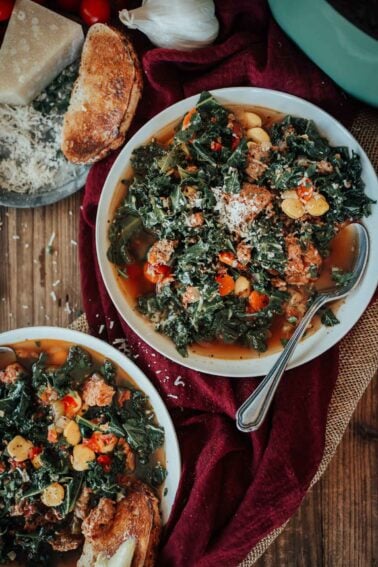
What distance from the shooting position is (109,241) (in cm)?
379

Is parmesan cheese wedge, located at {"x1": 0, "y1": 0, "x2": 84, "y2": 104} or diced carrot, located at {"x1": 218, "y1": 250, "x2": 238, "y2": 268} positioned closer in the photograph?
diced carrot, located at {"x1": 218, "y1": 250, "x2": 238, "y2": 268}

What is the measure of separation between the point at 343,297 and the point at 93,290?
137cm

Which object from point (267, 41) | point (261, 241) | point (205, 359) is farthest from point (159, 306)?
point (267, 41)

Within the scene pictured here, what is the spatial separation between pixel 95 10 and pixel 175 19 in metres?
0.52

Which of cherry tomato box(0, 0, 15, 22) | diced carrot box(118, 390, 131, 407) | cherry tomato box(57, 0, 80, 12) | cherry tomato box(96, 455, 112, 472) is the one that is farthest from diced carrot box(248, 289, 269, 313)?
cherry tomato box(0, 0, 15, 22)

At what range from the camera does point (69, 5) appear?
410 centimetres

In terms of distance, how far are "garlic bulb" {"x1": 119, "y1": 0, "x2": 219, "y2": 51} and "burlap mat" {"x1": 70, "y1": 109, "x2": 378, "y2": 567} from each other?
96 cm

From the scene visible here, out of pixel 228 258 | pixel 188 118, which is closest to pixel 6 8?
pixel 188 118

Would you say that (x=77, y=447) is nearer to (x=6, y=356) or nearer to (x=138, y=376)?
(x=138, y=376)

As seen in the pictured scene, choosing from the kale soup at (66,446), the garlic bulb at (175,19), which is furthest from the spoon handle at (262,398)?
the garlic bulb at (175,19)

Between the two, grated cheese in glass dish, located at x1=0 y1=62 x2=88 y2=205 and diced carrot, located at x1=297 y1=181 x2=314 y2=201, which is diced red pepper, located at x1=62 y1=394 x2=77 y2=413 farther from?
diced carrot, located at x1=297 y1=181 x2=314 y2=201

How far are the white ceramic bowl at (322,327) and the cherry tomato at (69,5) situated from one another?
0.95 meters

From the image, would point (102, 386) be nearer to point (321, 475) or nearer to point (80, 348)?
point (80, 348)

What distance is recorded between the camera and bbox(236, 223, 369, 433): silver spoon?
11.6 ft
